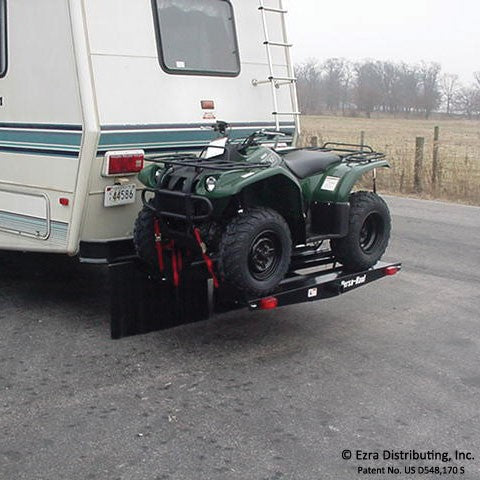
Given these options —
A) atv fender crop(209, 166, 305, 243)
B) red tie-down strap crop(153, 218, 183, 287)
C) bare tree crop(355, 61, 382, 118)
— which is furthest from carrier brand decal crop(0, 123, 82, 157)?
bare tree crop(355, 61, 382, 118)

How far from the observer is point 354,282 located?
200 inches

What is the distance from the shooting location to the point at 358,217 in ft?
16.4

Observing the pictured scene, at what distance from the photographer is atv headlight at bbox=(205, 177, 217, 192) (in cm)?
431

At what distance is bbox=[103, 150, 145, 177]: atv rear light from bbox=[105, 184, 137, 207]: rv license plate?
0.38 ft

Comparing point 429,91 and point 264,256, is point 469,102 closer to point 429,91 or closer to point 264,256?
point 429,91

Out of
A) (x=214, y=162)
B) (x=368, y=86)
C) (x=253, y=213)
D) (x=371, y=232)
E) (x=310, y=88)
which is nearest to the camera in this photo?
(x=253, y=213)

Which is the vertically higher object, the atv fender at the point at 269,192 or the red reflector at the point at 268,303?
the atv fender at the point at 269,192

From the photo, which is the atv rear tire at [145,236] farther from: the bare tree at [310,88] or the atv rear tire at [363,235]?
the bare tree at [310,88]

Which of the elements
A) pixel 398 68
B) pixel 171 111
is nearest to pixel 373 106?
pixel 398 68

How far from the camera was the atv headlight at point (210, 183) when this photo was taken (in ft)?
14.1

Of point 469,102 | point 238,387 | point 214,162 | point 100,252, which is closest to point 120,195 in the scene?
point 100,252

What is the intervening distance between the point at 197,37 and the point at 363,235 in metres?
2.00

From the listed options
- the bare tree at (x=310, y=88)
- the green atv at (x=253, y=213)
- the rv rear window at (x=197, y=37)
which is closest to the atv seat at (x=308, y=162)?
the green atv at (x=253, y=213)

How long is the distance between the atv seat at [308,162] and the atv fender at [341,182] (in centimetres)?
6
